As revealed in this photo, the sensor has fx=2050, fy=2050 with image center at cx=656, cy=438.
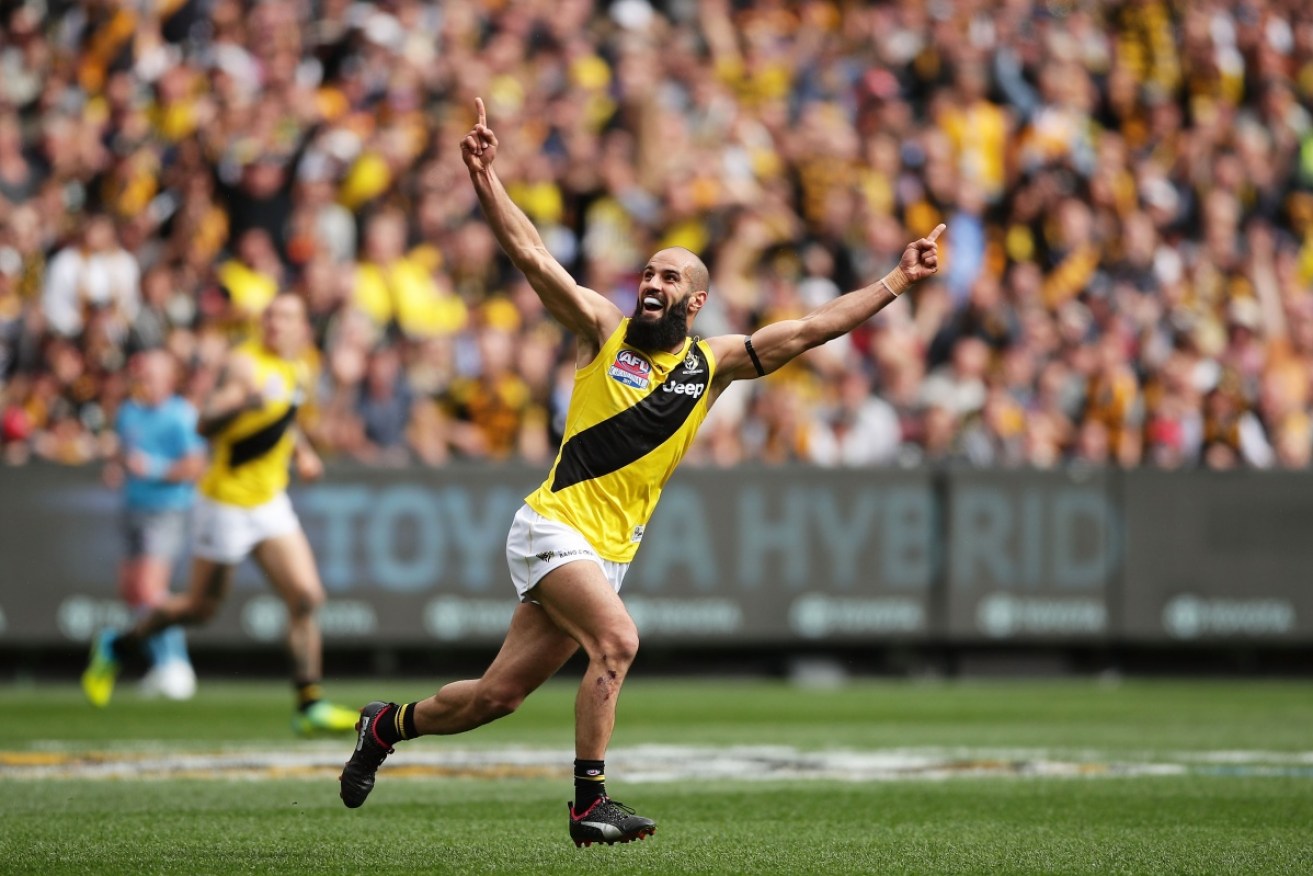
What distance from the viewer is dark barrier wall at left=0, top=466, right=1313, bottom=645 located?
16812 mm

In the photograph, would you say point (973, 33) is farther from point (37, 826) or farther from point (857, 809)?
point (37, 826)

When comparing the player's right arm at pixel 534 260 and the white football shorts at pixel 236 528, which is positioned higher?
the player's right arm at pixel 534 260

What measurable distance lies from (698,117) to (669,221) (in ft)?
6.79

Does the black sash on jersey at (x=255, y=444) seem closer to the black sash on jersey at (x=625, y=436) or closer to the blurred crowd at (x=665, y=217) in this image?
the blurred crowd at (x=665, y=217)

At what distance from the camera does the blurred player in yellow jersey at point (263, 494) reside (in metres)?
12.5

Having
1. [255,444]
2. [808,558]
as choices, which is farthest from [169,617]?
[808,558]

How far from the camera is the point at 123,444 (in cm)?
1633

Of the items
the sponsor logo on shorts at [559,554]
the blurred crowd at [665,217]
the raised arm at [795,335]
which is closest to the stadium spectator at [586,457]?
the sponsor logo on shorts at [559,554]

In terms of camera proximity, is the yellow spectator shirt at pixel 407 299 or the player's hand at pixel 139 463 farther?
the yellow spectator shirt at pixel 407 299

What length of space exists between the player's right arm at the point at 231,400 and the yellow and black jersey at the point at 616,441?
16.1 ft

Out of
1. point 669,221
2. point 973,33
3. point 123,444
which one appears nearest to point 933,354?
point 669,221

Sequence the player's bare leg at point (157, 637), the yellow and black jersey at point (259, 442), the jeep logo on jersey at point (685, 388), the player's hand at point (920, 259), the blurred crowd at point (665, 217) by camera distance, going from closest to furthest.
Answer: the jeep logo on jersey at point (685, 388)
the player's hand at point (920, 259)
the yellow and black jersey at point (259, 442)
the player's bare leg at point (157, 637)
the blurred crowd at point (665, 217)

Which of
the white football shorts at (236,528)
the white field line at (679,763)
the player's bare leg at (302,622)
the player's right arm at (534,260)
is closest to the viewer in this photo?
the player's right arm at (534,260)

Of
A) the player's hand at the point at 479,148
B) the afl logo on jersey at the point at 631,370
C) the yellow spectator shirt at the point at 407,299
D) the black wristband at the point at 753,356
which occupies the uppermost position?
the yellow spectator shirt at the point at 407,299
